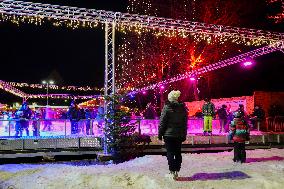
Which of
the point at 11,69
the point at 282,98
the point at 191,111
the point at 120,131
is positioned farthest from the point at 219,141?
the point at 11,69

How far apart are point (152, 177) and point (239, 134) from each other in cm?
357

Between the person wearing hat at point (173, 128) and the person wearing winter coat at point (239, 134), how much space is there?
2882 millimetres

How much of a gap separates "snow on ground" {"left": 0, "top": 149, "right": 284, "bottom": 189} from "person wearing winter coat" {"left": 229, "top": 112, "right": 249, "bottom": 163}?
0.30 meters

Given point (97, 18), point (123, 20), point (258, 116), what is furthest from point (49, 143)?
point (258, 116)

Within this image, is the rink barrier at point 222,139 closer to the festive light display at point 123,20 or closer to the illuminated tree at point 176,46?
the festive light display at point 123,20

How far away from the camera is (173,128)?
842 centimetres

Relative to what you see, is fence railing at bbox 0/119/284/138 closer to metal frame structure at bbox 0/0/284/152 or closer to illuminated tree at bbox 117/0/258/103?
metal frame structure at bbox 0/0/284/152

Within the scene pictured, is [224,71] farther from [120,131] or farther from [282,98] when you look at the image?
[120,131]

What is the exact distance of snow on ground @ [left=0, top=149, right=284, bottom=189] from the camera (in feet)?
26.5

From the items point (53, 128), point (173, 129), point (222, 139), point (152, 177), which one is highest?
point (173, 129)

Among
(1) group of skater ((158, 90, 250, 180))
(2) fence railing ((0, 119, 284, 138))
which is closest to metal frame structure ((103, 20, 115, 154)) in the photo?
(2) fence railing ((0, 119, 284, 138))

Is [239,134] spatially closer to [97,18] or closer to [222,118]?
[97,18]

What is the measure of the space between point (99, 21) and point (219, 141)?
297 inches

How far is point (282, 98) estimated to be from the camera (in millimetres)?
25125
